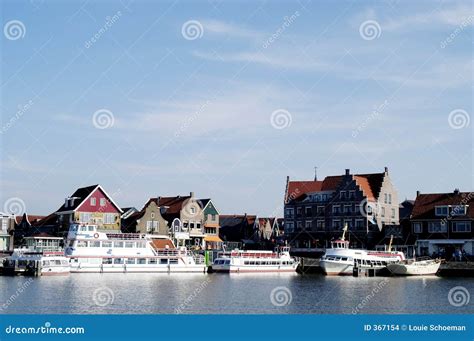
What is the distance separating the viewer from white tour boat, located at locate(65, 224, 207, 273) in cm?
7275

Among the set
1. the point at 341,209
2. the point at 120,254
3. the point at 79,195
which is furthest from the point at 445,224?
the point at 79,195

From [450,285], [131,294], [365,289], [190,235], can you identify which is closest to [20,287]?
[131,294]

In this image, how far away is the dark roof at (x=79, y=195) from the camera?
3438 inches

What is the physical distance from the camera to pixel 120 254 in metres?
75.2

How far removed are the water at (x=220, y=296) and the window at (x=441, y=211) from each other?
65.9 ft

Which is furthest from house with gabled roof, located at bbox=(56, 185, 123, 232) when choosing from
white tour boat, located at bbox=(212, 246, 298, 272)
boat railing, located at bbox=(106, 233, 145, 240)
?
white tour boat, located at bbox=(212, 246, 298, 272)

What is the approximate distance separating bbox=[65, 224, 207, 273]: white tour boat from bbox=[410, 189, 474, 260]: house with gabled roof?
26.8 m

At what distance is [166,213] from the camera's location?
101000mm

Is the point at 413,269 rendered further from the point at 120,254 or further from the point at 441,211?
Answer: the point at 120,254

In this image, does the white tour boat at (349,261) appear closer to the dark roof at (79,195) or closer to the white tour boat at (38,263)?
the white tour boat at (38,263)

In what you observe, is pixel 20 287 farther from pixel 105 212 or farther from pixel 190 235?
pixel 190 235

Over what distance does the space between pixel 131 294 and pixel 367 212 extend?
4803 cm

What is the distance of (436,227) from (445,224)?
3.86 feet

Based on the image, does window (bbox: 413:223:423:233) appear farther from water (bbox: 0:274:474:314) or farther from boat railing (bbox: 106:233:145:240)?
boat railing (bbox: 106:233:145:240)
